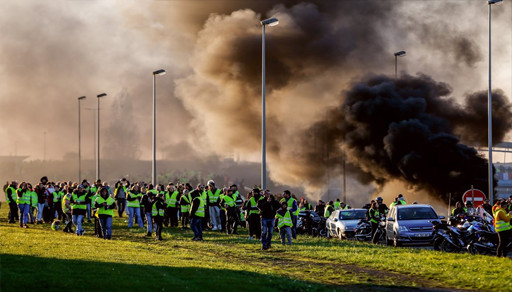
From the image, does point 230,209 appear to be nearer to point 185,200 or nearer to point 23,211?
point 185,200

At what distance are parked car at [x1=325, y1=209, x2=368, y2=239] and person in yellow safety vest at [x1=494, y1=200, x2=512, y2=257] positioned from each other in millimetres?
10552

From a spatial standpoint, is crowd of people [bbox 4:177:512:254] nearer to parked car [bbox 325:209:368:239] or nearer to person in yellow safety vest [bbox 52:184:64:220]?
person in yellow safety vest [bbox 52:184:64:220]

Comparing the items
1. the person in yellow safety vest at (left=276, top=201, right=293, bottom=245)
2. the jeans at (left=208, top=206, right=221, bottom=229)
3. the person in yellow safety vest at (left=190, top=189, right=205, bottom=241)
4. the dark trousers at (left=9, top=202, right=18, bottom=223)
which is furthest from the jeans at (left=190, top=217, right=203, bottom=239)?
the dark trousers at (left=9, top=202, right=18, bottom=223)

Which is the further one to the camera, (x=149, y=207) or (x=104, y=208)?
(x=149, y=207)

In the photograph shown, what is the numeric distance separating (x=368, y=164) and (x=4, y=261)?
46.4 m

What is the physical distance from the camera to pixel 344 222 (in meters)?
30.7

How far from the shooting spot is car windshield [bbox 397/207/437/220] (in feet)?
84.3

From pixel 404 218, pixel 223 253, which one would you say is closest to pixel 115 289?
pixel 223 253

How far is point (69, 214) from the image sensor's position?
30125 millimetres

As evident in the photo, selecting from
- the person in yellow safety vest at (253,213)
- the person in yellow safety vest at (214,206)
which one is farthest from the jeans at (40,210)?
the person in yellow safety vest at (253,213)

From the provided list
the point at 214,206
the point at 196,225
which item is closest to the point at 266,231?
the point at 196,225

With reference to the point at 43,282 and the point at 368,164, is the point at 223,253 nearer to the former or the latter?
the point at 43,282

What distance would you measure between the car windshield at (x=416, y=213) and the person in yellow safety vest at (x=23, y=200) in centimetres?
1580

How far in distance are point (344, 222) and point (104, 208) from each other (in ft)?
34.6
